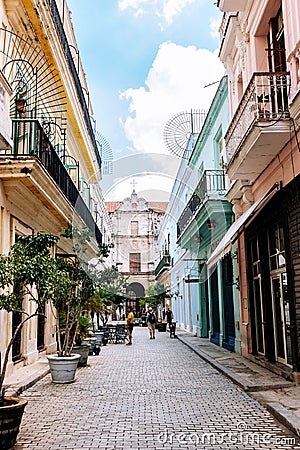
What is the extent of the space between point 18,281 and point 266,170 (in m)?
5.88

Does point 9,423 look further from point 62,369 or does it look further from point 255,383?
point 255,383

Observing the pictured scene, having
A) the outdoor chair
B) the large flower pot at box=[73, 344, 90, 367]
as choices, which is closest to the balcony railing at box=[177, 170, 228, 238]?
the large flower pot at box=[73, 344, 90, 367]

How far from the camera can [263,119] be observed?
8.05 m

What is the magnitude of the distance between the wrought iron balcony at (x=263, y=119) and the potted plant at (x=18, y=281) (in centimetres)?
386

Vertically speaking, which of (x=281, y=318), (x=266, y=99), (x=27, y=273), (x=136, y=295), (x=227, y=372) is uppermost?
(x=266, y=99)

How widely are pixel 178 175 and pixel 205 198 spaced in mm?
10827

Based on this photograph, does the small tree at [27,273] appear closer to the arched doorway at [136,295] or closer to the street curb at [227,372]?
the street curb at [227,372]

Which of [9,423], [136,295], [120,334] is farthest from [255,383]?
[136,295]

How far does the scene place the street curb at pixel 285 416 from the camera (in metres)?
5.60

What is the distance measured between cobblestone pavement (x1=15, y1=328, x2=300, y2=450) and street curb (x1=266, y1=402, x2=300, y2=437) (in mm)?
87

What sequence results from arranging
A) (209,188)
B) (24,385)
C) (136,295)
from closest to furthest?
1. (24,385)
2. (209,188)
3. (136,295)

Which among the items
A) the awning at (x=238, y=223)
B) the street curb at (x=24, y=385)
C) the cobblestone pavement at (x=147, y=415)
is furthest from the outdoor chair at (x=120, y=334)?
the street curb at (x=24, y=385)

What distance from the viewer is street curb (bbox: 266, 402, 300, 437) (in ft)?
18.4

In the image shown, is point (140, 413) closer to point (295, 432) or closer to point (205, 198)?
point (295, 432)
